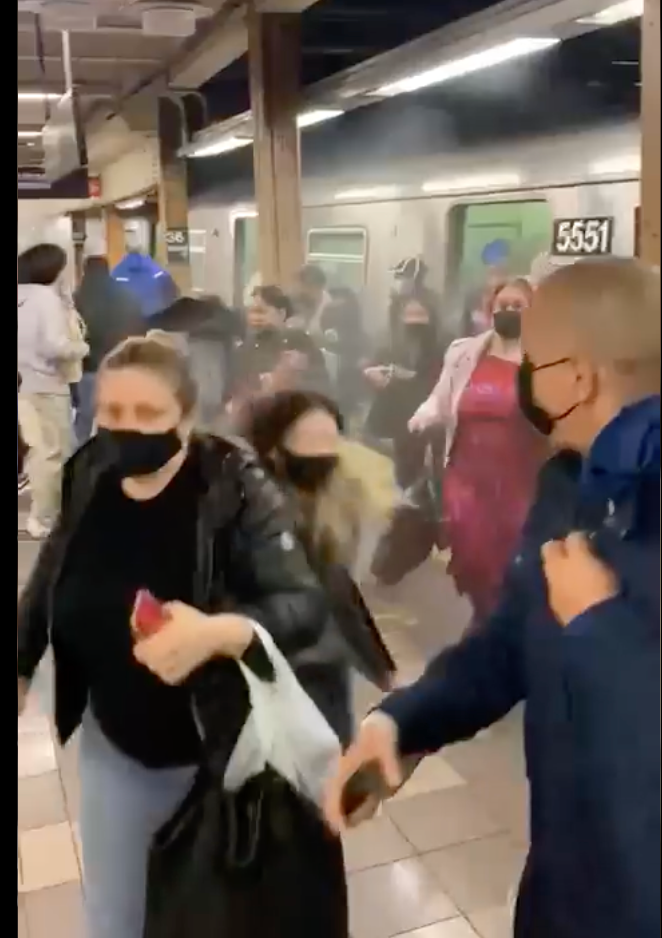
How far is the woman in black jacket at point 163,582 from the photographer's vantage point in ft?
4.41

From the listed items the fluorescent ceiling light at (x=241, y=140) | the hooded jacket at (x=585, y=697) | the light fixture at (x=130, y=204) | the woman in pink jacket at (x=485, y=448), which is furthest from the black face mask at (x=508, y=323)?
the light fixture at (x=130, y=204)

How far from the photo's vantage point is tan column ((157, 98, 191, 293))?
1.45 m

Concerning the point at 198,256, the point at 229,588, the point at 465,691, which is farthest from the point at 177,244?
the point at 465,691

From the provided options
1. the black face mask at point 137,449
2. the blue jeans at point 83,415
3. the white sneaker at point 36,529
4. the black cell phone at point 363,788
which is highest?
the blue jeans at point 83,415

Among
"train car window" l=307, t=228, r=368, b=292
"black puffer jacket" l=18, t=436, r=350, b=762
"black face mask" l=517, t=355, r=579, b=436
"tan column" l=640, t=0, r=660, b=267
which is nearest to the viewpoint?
"tan column" l=640, t=0, r=660, b=267

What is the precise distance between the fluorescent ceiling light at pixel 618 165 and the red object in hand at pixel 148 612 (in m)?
0.75

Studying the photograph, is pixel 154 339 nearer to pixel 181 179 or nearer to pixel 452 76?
pixel 181 179

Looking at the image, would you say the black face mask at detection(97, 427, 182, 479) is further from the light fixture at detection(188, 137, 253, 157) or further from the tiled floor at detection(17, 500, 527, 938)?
the light fixture at detection(188, 137, 253, 157)

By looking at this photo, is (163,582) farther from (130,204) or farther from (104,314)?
(130,204)

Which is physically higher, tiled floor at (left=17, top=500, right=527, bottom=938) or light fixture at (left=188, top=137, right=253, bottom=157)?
light fixture at (left=188, top=137, right=253, bottom=157)

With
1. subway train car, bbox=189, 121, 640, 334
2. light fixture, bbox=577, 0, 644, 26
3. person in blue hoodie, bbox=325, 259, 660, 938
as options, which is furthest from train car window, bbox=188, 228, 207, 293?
light fixture, bbox=577, 0, 644, 26

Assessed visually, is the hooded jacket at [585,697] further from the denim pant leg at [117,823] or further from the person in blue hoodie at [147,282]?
the person in blue hoodie at [147,282]

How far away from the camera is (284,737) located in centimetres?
137

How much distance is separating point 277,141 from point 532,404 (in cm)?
52
